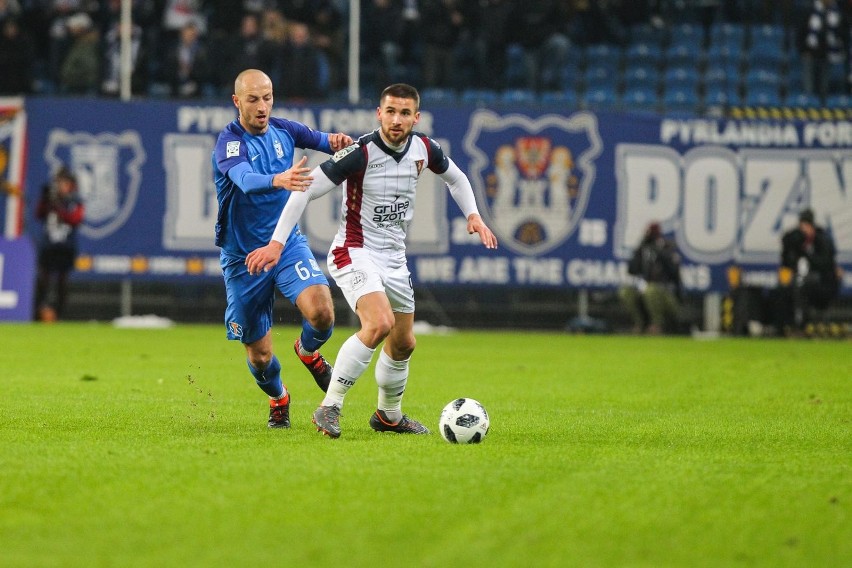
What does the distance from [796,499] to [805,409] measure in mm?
4636

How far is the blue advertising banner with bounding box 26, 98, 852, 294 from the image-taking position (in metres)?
22.2

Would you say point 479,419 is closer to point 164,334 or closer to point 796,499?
point 796,499

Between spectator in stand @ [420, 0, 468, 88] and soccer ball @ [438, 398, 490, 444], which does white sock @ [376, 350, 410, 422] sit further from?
spectator in stand @ [420, 0, 468, 88]

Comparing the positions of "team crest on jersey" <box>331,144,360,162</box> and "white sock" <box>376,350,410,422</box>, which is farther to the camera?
"white sock" <box>376,350,410,422</box>

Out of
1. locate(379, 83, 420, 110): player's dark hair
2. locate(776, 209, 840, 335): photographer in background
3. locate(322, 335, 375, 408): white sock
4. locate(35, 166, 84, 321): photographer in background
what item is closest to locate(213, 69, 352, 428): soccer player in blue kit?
locate(322, 335, 375, 408): white sock

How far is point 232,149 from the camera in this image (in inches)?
337

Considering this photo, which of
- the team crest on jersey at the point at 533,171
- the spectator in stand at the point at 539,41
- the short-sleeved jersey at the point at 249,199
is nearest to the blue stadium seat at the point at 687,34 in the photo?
the spectator in stand at the point at 539,41

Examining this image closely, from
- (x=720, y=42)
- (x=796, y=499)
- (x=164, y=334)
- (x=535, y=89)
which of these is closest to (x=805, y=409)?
(x=796, y=499)

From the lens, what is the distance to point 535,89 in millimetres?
23078

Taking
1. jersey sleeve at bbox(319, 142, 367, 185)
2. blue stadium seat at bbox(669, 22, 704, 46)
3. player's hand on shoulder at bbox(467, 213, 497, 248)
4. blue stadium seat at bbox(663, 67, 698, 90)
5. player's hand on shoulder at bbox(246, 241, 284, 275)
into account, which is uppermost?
blue stadium seat at bbox(669, 22, 704, 46)

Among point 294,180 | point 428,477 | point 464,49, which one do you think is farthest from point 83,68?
point 428,477

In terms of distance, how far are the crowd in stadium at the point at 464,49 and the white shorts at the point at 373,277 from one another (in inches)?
568

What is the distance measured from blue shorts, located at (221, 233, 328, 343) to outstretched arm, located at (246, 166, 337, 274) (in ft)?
2.06

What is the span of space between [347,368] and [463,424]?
0.83 m
